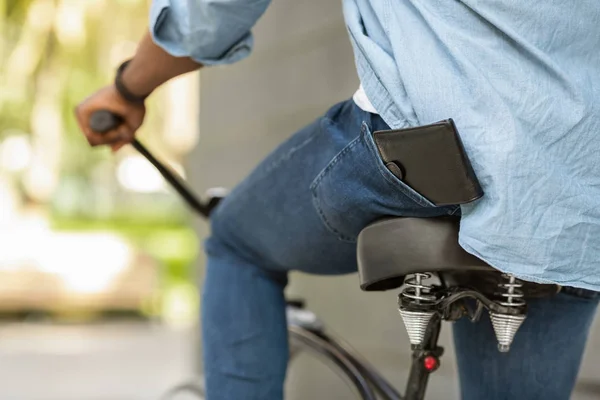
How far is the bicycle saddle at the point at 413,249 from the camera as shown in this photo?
1034mm

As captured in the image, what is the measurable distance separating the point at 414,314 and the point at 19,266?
7629 millimetres

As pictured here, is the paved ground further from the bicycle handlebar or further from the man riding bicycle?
the man riding bicycle

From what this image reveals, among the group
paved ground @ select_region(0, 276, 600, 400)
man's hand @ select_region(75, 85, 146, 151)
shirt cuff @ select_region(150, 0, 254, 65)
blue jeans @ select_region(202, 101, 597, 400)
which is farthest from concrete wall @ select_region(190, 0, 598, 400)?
shirt cuff @ select_region(150, 0, 254, 65)

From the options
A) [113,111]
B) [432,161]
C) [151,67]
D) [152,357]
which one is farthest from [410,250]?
[152,357]

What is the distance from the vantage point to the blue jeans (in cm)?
107

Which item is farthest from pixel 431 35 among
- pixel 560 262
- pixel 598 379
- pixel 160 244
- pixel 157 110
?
pixel 157 110

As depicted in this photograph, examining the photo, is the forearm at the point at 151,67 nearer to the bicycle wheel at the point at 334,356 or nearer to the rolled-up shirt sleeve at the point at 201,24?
the rolled-up shirt sleeve at the point at 201,24

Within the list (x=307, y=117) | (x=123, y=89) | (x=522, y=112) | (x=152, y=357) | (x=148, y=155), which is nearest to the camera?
(x=522, y=112)

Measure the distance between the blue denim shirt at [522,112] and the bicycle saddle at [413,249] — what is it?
40 mm

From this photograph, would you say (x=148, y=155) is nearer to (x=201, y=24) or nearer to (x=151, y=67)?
(x=151, y=67)

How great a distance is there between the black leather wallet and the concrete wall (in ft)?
3.94

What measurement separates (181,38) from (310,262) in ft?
1.20

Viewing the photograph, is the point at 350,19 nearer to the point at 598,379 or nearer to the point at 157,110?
the point at 598,379

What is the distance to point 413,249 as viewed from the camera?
3.42 ft
